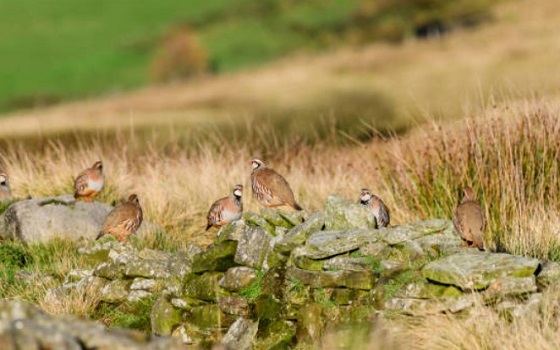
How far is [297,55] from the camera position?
4431 centimetres

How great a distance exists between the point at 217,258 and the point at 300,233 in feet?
3.03

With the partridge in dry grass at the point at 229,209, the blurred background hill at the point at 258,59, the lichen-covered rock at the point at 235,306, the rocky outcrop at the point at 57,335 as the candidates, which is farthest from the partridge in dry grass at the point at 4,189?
the blurred background hill at the point at 258,59

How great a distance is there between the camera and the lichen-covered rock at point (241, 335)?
10398mm

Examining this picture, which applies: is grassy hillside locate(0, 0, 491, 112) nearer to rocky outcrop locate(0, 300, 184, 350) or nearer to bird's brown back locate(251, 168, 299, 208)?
bird's brown back locate(251, 168, 299, 208)

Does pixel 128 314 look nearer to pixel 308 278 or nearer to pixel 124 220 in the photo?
pixel 124 220

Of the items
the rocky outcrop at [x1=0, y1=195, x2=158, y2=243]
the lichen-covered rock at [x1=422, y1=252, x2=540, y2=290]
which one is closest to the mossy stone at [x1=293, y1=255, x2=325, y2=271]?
the lichen-covered rock at [x1=422, y1=252, x2=540, y2=290]

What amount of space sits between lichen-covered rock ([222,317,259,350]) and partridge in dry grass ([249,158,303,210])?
8.01 feet

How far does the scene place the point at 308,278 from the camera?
10406 mm

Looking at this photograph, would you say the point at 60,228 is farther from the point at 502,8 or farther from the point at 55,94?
the point at 502,8

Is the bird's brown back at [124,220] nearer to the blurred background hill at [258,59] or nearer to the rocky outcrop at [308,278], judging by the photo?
the rocky outcrop at [308,278]

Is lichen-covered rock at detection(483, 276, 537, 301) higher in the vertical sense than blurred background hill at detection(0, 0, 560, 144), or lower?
higher

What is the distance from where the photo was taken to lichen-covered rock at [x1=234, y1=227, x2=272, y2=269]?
1102 cm

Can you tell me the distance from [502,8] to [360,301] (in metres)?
43.7

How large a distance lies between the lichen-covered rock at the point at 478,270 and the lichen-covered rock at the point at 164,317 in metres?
2.65
